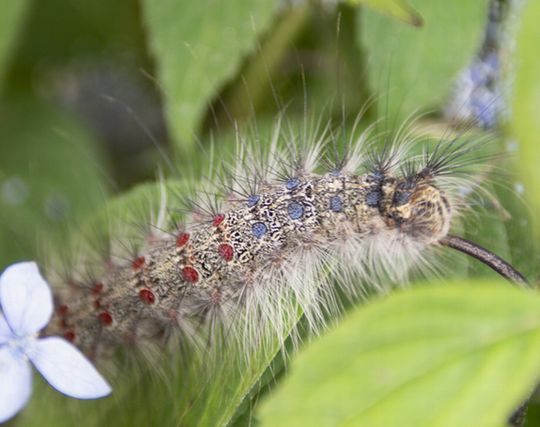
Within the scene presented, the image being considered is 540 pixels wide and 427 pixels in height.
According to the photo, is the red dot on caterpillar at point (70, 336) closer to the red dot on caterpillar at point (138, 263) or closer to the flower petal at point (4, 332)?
the red dot on caterpillar at point (138, 263)

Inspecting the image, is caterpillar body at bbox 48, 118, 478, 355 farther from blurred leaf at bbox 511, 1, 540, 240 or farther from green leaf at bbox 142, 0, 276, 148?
blurred leaf at bbox 511, 1, 540, 240

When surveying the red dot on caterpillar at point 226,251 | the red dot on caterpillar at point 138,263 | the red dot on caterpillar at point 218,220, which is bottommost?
the red dot on caterpillar at point 226,251

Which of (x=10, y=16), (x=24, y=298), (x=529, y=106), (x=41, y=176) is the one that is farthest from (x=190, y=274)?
(x=41, y=176)

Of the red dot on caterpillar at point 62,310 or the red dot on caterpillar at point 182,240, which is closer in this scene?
the red dot on caterpillar at point 182,240

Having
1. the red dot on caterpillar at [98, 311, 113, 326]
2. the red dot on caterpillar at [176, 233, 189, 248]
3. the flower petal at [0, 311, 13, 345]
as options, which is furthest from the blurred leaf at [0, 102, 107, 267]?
the flower petal at [0, 311, 13, 345]

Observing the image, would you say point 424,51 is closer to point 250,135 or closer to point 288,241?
point 250,135

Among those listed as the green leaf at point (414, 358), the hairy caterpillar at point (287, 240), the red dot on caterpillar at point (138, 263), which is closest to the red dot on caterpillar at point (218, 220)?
the hairy caterpillar at point (287, 240)

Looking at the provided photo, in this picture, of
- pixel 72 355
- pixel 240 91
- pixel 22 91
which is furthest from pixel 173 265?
pixel 22 91
